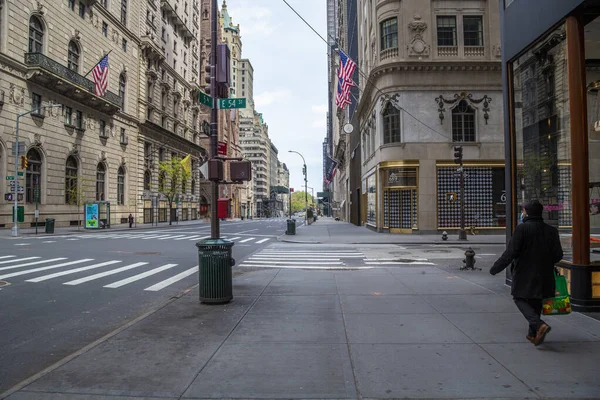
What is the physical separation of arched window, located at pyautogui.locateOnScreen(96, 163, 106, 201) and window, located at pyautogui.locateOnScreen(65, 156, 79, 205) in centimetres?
428

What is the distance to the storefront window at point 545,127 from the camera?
788cm

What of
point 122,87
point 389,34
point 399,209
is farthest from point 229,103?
point 122,87

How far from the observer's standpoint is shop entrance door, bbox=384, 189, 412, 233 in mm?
27781

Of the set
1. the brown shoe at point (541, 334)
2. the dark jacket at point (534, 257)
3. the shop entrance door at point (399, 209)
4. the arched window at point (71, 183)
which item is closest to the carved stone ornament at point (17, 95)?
the arched window at point (71, 183)

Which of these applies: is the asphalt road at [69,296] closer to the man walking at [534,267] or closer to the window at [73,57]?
the man walking at [534,267]

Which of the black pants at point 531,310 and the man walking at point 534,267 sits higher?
the man walking at point 534,267

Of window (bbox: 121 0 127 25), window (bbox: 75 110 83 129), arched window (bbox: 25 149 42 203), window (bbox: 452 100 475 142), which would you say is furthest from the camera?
window (bbox: 121 0 127 25)

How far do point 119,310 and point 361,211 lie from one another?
1435 inches

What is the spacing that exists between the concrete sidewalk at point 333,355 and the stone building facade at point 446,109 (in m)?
20.1

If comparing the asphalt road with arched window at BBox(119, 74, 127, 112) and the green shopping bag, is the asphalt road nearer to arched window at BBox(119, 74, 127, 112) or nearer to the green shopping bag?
the green shopping bag

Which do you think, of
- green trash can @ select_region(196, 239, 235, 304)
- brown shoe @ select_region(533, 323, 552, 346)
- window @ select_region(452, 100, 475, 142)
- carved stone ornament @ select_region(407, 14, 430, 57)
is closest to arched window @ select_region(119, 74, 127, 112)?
carved stone ornament @ select_region(407, 14, 430, 57)

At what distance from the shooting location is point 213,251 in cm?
751

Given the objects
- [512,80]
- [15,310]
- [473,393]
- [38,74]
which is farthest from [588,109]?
[38,74]

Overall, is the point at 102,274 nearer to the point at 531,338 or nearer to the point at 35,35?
the point at 531,338
